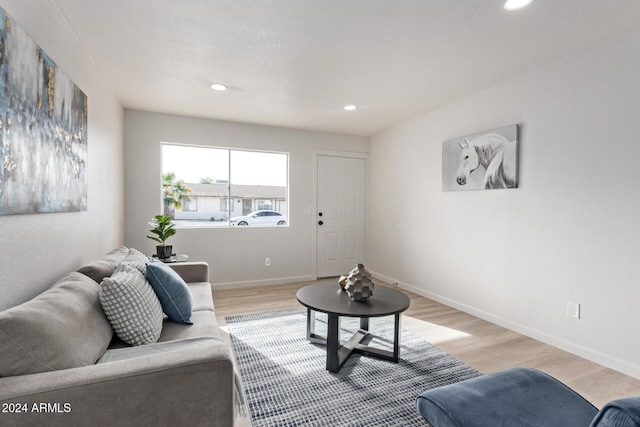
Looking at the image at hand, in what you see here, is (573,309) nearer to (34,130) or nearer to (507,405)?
(507,405)

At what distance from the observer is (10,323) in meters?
0.99

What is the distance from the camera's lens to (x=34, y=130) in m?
1.47

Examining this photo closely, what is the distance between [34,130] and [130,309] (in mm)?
960

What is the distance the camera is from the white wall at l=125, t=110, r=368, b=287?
12.6ft

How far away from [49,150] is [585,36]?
3.44 meters

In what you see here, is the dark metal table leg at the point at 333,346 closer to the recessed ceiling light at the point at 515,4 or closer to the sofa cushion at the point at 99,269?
the sofa cushion at the point at 99,269

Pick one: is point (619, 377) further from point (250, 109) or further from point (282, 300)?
point (250, 109)

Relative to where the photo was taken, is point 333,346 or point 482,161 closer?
point 333,346

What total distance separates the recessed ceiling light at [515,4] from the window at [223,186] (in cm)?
329

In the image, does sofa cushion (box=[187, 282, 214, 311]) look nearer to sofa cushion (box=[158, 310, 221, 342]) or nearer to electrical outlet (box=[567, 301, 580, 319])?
sofa cushion (box=[158, 310, 221, 342])

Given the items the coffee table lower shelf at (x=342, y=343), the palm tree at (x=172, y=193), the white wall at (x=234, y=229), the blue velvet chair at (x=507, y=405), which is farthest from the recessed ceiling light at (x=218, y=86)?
the blue velvet chair at (x=507, y=405)

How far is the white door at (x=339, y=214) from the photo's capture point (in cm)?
491

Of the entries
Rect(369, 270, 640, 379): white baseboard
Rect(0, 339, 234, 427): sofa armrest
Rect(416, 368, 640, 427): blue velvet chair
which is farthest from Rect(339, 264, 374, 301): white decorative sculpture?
Rect(369, 270, 640, 379): white baseboard

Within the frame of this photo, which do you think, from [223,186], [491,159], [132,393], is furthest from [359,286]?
[223,186]
